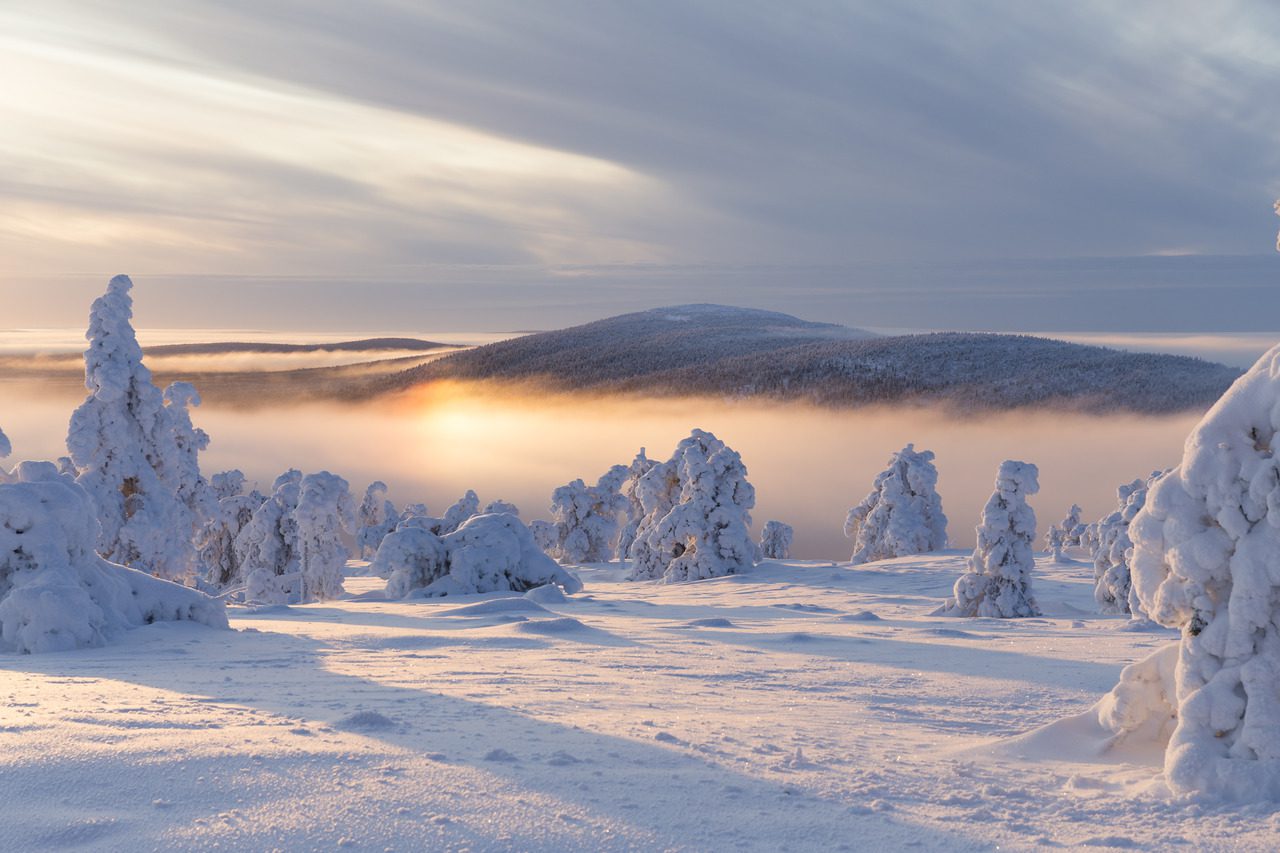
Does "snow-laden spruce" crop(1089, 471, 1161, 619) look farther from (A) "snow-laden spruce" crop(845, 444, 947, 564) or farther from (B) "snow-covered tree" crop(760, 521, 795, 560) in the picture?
(B) "snow-covered tree" crop(760, 521, 795, 560)

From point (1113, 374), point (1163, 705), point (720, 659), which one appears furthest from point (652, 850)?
point (1113, 374)

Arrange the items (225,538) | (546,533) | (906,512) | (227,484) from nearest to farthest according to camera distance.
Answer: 1. (225,538)
2. (906,512)
3. (227,484)
4. (546,533)

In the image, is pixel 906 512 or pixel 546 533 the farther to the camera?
pixel 546 533

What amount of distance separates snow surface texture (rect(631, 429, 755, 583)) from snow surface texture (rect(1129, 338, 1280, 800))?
118ft

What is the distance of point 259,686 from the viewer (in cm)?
877

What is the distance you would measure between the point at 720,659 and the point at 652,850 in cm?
722

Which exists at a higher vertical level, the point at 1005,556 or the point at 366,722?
the point at 366,722

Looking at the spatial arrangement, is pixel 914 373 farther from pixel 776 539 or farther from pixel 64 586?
pixel 64 586

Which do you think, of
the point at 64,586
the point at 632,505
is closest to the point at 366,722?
the point at 64,586

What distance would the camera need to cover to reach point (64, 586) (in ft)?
40.8

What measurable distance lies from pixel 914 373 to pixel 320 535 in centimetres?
13639

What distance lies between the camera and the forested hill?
146625 millimetres

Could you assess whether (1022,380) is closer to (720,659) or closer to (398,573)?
(398,573)

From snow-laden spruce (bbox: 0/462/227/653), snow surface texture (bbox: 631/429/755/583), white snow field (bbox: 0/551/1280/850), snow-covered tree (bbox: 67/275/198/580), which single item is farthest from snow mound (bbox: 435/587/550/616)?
snow surface texture (bbox: 631/429/755/583)
